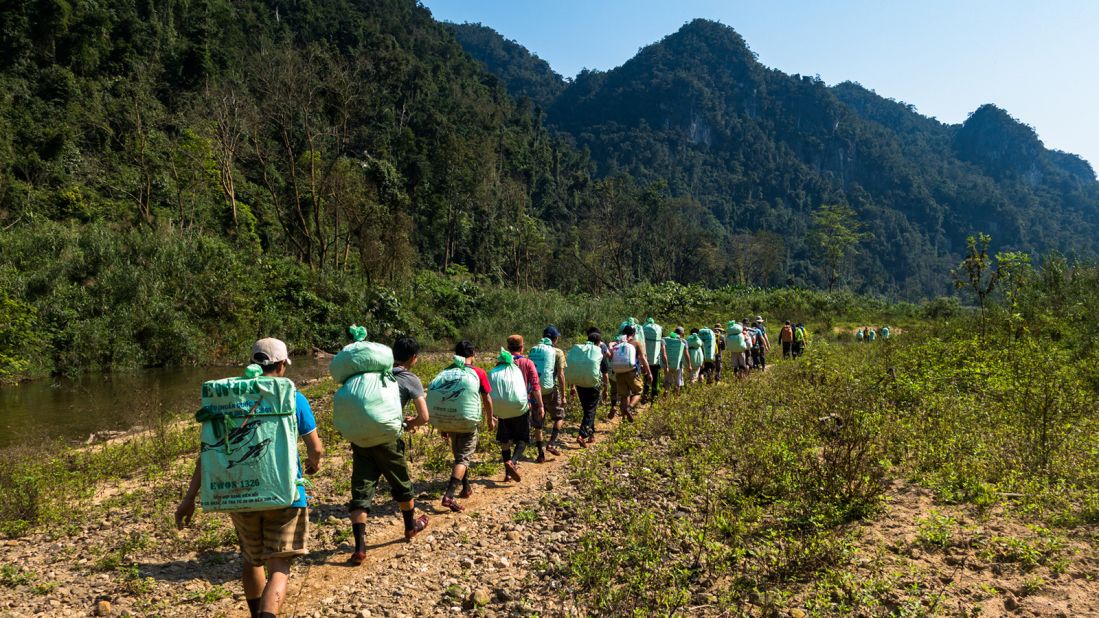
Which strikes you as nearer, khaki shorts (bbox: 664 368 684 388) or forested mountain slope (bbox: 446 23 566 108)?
khaki shorts (bbox: 664 368 684 388)

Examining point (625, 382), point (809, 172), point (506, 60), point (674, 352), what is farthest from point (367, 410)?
point (506, 60)

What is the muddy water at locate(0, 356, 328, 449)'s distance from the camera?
11.5 meters

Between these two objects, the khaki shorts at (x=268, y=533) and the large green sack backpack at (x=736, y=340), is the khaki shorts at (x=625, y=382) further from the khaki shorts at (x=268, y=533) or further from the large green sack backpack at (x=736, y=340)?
the khaki shorts at (x=268, y=533)

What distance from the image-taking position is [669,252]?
221 feet

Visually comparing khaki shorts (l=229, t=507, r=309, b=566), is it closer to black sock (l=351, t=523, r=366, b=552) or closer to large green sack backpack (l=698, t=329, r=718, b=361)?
black sock (l=351, t=523, r=366, b=552)

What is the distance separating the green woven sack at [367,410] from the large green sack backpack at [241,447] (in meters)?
1.24

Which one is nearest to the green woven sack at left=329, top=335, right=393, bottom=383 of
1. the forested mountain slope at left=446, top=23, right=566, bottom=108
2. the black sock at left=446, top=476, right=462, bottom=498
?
the black sock at left=446, top=476, right=462, bottom=498

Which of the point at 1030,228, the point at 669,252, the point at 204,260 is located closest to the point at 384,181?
the point at 204,260

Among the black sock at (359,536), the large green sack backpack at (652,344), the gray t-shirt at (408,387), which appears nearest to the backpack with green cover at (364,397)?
the gray t-shirt at (408,387)

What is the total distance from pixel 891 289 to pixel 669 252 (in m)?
83.9

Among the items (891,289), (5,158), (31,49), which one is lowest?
(891,289)

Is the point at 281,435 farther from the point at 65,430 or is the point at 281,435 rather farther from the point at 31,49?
the point at 31,49

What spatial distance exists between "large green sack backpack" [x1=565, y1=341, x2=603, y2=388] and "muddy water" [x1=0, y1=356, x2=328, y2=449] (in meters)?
7.04

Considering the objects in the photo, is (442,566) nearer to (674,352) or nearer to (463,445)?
(463,445)
